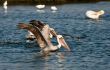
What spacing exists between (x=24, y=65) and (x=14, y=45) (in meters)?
5.60

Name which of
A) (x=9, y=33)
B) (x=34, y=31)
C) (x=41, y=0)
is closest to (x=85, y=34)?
(x=9, y=33)

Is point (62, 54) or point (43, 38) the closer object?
point (43, 38)

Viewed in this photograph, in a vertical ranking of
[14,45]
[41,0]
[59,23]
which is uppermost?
[14,45]

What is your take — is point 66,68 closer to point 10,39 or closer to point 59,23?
point 10,39

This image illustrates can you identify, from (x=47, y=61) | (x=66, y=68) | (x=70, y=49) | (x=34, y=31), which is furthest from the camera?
(x=70, y=49)

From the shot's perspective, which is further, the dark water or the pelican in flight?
the pelican in flight

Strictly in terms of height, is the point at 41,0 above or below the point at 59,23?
below

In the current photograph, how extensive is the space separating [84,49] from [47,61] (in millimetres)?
3564

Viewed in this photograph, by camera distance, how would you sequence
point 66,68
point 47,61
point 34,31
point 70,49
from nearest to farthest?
point 66,68
point 47,61
point 34,31
point 70,49

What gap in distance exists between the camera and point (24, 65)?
17406 millimetres

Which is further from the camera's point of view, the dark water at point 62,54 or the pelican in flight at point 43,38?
the pelican in flight at point 43,38

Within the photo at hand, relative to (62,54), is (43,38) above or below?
above

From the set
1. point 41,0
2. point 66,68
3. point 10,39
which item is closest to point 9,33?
point 10,39

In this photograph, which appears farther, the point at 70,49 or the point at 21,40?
the point at 21,40
